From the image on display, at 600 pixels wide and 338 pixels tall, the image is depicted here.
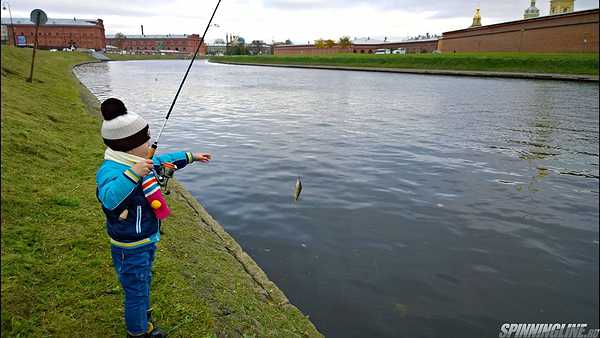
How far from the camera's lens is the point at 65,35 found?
12450 cm

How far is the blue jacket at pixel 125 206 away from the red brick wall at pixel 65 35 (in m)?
141

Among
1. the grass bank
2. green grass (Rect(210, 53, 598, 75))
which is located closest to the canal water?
the grass bank

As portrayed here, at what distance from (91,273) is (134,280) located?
3.70ft

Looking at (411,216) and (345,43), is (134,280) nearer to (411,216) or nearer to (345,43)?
(411,216)

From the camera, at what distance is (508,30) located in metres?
62.2

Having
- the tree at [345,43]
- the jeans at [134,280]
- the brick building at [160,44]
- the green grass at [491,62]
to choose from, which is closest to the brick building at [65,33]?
the brick building at [160,44]

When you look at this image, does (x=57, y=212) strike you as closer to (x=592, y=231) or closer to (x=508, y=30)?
(x=592, y=231)

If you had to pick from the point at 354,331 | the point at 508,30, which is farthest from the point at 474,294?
the point at 508,30

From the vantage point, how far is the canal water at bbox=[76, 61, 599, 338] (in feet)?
16.7

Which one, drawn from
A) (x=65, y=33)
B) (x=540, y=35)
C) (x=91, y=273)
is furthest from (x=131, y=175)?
(x=65, y=33)

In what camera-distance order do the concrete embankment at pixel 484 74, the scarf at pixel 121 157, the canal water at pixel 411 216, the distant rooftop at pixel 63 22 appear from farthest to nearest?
the distant rooftop at pixel 63 22 < the concrete embankment at pixel 484 74 < the canal water at pixel 411 216 < the scarf at pixel 121 157

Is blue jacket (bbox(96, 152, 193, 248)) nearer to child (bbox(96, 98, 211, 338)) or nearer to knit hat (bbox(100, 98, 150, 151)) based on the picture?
child (bbox(96, 98, 211, 338))

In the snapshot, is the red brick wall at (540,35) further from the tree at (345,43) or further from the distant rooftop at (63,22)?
the distant rooftop at (63,22)

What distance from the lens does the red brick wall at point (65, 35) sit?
122062mm
